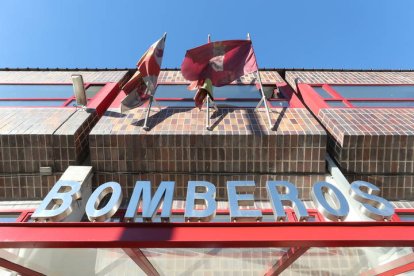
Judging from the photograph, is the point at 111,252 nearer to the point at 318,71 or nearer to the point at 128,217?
the point at 128,217

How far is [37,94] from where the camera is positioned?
1306 centimetres

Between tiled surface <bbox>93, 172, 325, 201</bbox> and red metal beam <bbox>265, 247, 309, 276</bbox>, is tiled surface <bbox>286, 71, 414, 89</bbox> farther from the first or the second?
red metal beam <bbox>265, 247, 309, 276</bbox>

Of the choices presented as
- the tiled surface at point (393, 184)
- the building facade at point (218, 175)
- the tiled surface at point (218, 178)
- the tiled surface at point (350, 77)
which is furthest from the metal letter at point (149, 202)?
the tiled surface at point (350, 77)

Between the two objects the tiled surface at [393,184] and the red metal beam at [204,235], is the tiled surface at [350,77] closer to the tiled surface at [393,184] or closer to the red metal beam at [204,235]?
the tiled surface at [393,184]

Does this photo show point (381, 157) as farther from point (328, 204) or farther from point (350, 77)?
point (350, 77)

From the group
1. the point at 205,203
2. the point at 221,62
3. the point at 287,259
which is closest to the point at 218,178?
the point at 205,203

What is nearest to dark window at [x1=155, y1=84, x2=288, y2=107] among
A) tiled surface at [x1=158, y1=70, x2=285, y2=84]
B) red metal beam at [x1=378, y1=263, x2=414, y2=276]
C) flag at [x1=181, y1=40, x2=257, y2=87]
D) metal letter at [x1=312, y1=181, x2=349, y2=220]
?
tiled surface at [x1=158, y1=70, x2=285, y2=84]

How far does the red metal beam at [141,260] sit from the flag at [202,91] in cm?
616

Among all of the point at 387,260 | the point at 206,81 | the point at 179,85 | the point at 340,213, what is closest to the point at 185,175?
the point at 206,81

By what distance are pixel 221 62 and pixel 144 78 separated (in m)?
2.65

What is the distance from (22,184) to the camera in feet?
29.7

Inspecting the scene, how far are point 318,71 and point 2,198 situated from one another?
49.2 feet

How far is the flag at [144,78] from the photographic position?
9982 mm

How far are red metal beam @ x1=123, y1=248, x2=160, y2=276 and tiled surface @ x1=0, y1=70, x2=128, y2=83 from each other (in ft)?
36.3
